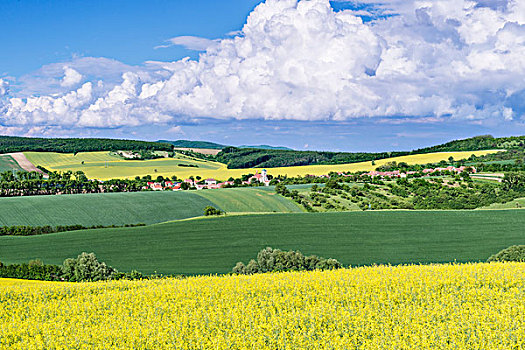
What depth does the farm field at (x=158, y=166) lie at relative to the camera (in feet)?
421

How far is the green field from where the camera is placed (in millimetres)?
120438

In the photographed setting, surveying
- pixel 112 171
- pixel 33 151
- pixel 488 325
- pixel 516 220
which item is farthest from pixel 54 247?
pixel 33 151

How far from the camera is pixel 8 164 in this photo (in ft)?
412

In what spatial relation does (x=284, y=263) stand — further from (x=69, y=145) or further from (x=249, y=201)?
(x=69, y=145)

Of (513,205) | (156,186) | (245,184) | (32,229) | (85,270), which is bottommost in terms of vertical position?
(32,229)

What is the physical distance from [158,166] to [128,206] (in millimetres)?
81013

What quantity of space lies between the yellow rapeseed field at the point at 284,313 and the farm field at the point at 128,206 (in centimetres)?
4064

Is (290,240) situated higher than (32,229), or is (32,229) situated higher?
(290,240)

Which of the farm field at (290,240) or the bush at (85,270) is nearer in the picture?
the bush at (85,270)

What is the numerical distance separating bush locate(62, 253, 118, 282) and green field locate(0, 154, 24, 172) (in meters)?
98.5

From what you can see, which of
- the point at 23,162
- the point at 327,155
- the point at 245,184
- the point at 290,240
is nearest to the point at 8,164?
the point at 23,162

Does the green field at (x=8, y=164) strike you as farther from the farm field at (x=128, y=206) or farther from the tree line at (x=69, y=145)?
the farm field at (x=128, y=206)

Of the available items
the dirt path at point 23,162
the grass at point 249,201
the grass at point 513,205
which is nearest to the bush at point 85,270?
the grass at point 249,201

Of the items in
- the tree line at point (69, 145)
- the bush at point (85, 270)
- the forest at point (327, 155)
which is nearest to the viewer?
the bush at point (85, 270)
